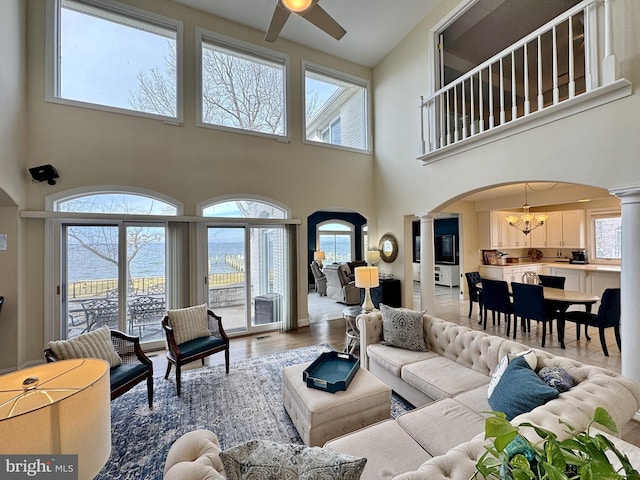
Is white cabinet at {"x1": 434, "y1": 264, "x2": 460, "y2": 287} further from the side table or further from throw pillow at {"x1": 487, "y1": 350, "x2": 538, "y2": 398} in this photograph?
throw pillow at {"x1": 487, "y1": 350, "x2": 538, "y2": 398}

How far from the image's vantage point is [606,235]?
22.4 feet

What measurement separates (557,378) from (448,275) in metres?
8.08

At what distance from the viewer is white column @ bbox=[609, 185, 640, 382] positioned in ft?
8.82

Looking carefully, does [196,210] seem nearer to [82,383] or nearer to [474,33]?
[82,383]

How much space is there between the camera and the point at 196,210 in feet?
15.5

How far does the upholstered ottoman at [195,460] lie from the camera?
3.69 ft

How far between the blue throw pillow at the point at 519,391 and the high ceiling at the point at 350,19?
5.30m

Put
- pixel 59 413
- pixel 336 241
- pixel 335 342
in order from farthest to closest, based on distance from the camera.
Answer: 1. pixel 336 241
2. pixel 335 342
3. pixel 59 413

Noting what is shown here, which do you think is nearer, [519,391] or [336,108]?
[519,391]

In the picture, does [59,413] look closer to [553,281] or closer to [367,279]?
[367,279]

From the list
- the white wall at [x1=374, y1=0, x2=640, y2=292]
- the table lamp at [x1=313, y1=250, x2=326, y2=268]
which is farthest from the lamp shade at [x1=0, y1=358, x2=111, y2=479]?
the table lamp at [x1=313, y1=250, x2=326, y2=268]

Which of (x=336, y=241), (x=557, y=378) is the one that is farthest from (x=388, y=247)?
(x=336, y=241)

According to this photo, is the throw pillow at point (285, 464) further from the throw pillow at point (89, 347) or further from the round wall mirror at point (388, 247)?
the round wall mirror at point (388, 247)

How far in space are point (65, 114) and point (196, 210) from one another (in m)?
2.08
